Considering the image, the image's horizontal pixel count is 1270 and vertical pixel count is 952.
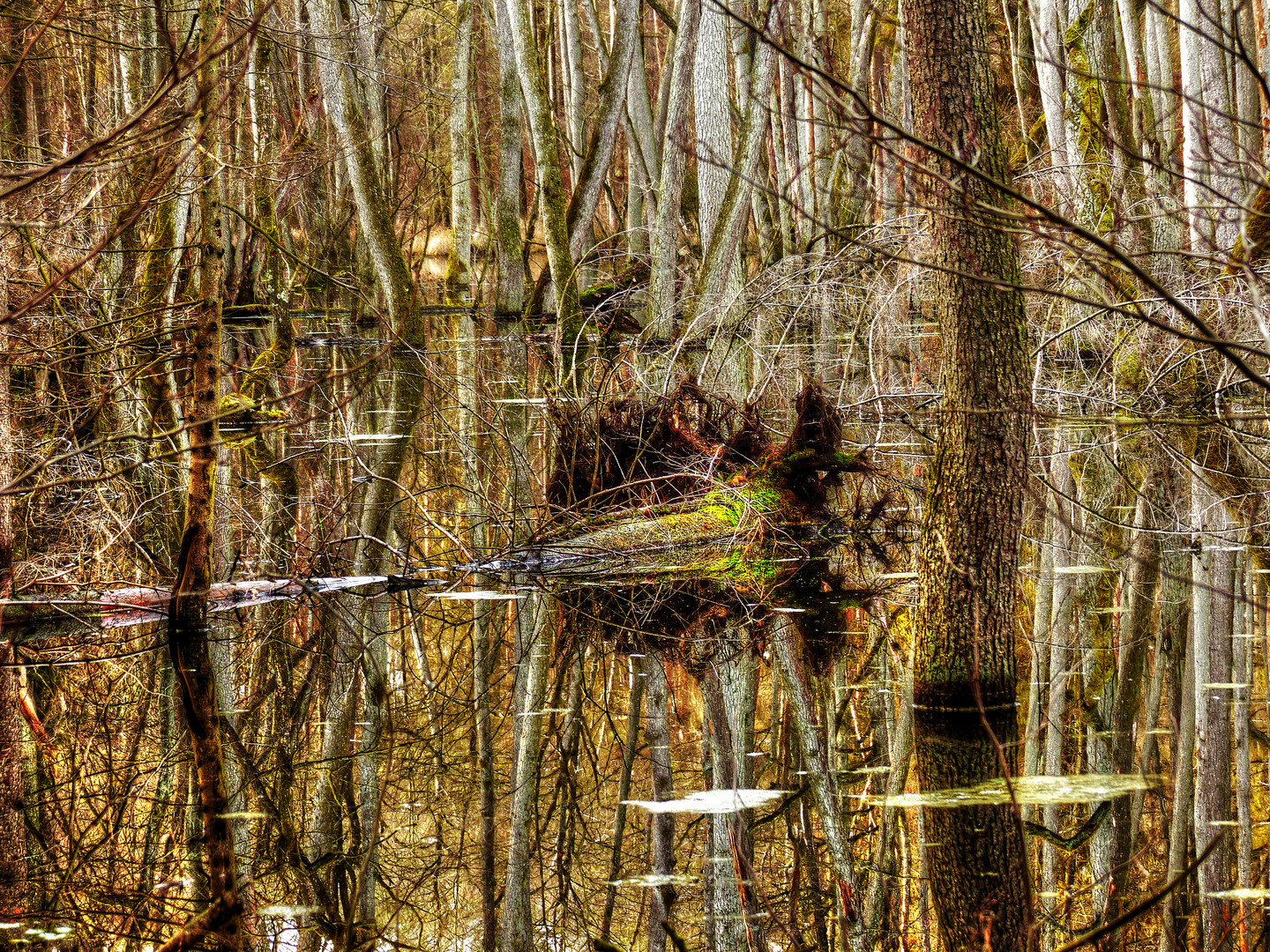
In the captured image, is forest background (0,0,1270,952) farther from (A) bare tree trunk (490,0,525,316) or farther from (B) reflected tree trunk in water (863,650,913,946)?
(A) bare tree trunk (490,0,525,316)

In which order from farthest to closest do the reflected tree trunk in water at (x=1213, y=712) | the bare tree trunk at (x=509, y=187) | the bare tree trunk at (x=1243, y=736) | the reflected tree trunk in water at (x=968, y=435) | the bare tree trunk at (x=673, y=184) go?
the bare tree trunk at (x=509, y=187)
the bare tree trunk at (x=673, y=184)
the reflected tree trunk in water at (x=968, y=435)
the bare tree trunk at (x=1243, y=736)
the reflected tree trunk in water at (x=1213, y=712)

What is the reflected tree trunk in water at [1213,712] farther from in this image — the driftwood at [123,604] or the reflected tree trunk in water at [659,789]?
the driftwood at [123,604]

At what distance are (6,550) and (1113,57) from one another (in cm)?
1441

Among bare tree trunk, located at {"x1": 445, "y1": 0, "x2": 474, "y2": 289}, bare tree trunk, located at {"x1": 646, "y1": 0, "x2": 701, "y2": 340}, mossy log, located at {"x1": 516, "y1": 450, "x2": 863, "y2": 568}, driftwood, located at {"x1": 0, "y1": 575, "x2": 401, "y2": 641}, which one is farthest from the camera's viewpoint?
bare tree trunk, located at {"x1": 445, "y1": 0, "x2": 474, "y2": 289}

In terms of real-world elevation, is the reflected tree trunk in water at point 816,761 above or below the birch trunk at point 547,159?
below

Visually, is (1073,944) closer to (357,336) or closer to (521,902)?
(521,902)

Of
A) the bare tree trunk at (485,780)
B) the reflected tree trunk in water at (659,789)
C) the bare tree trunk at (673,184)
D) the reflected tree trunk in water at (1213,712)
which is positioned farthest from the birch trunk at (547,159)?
the reflected tree trunk in water at (659,789)

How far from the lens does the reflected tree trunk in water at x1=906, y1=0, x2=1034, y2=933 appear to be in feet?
14.8

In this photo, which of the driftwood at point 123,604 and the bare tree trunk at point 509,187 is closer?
the driftwood at point 123,604

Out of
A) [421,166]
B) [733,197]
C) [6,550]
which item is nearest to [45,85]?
[733,197]

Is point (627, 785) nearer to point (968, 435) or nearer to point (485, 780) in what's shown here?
point (485, 780)

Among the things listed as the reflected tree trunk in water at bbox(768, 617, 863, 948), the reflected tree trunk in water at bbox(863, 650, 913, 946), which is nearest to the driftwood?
the reflected tree trunk in water at bbox(768, 617, 863, 948)

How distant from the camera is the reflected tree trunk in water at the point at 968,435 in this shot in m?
4.52

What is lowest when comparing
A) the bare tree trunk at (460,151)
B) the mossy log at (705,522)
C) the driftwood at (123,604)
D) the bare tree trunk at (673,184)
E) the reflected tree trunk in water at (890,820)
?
the reflected tree trunk in water at (890,820)
